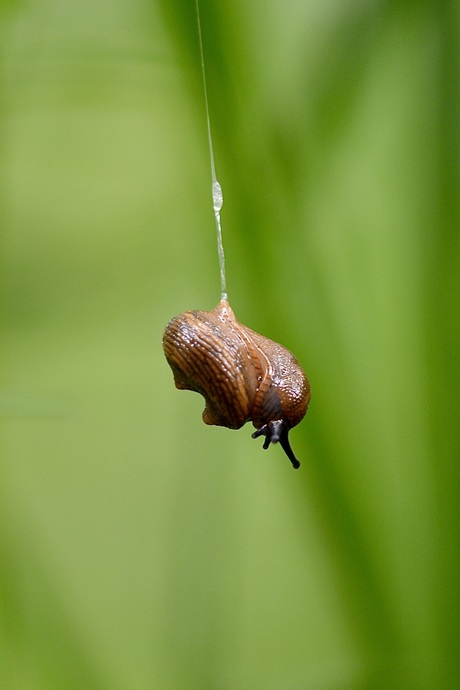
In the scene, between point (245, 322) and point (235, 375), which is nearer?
point (235, 375)

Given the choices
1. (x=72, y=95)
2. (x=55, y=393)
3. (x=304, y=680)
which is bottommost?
(x=304, y=680)

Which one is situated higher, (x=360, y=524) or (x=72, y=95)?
(x=72, y=95)

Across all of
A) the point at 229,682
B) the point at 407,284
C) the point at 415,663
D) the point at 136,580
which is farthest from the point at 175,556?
the point at 407,284

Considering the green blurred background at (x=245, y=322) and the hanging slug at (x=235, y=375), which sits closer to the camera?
the hanging slug at (x=235, y=375)

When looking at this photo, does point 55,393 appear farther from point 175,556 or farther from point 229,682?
point 229,682
